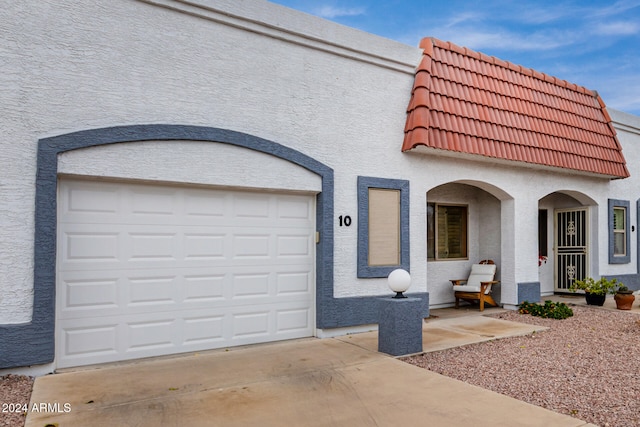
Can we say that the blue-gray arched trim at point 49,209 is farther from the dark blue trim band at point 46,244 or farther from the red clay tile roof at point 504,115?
the red clay tile roof at point 504,115

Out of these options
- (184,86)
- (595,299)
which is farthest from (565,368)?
(184,86)

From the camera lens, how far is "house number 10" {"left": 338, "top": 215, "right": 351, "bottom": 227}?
733cm

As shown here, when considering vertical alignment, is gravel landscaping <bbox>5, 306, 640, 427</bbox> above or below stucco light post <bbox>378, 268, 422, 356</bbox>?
below

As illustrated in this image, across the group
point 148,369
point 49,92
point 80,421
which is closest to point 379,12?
point 49,92

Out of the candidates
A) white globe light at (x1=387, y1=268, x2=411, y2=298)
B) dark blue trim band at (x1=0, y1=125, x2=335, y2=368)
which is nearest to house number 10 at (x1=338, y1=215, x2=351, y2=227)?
white globe light at (x1=387, y1=268, x2=411, y2=298)

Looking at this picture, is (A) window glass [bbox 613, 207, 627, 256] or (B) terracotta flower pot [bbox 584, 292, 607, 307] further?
(A) window glass [bbox 613, 207, 627, 256]

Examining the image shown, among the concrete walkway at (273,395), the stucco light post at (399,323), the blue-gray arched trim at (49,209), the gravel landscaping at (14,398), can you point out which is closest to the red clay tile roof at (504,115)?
the stucco light post at (399,323)

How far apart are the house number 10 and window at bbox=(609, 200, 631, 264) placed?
27.4 ft

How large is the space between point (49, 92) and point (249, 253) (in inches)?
126

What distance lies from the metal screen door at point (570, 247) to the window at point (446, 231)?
350 centimetres

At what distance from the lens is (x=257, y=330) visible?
6.73 metres

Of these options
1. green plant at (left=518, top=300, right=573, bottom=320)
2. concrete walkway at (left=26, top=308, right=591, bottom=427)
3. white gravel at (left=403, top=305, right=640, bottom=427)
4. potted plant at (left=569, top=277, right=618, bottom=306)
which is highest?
potted plant at (left=569, top=277, right=618, bottom=306)

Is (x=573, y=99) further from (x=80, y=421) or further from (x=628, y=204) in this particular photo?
(x=80, y=421)

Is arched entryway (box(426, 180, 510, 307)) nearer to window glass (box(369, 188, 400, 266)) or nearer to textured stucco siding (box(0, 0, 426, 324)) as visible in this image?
textured stucco siding (box(0, 0, 426, 324))
